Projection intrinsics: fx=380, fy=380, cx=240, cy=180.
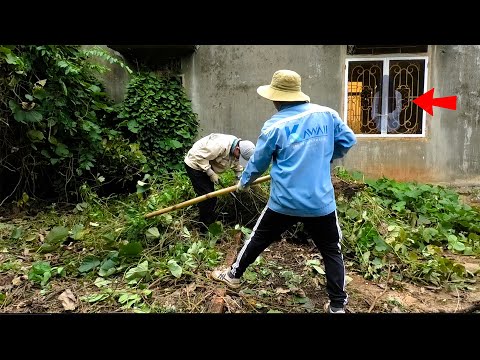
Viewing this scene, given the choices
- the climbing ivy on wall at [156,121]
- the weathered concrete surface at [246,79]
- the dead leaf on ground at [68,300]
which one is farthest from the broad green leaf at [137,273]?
the weathered concrete surface at [246,79]

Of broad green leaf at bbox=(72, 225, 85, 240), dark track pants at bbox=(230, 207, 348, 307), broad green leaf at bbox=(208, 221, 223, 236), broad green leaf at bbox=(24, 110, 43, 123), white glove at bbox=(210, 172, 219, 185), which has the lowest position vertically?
broad green leaf at bbox=(72, 225, 85, 240)

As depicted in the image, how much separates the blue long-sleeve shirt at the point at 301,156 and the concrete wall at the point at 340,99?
4.66 metres

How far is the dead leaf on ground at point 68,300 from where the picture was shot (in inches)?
121

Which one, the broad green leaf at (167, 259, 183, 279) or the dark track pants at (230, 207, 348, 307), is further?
the broad green leaf at (167, 259, 183, 279)

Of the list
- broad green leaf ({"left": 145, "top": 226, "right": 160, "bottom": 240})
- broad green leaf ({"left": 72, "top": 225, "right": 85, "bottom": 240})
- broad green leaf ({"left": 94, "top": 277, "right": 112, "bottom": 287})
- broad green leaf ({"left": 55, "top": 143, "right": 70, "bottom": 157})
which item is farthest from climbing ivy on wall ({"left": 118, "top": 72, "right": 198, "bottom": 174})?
broad green leaf ({"left": 94, "top": 277, "right": 112, "bottom": 287})

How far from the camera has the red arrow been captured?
7047 millimetres

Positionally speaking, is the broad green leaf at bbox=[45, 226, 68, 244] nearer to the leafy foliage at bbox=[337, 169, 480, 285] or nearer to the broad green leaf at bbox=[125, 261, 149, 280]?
the broad green leaf at bbox=[125, 261, 149, 280]

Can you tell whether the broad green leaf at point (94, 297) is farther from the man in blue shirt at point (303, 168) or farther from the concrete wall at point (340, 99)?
the concrete wall at point (340, 99)

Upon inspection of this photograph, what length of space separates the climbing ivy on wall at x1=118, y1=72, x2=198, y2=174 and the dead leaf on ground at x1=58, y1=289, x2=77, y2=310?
3.58 metres

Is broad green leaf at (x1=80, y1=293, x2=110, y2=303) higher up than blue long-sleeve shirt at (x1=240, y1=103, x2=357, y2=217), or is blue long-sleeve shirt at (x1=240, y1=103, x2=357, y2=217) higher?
blue long-sleeve shirt at (x1=240, y1=103, x2=357, y2=217)

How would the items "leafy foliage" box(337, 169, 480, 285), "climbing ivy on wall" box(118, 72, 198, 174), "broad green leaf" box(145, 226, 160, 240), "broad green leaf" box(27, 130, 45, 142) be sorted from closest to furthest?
"leafy foliage" box(337, 169, 480, 285) < "broad green leaf" box(145, 226, 160, 240) < "broad green leaf" box(27, 130, 45, 142) < "climbing ivy on wall" box(118, 72, 198, 174)

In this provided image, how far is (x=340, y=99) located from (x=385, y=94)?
82 cm

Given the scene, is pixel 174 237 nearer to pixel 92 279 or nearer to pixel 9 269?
pixel 92 279
